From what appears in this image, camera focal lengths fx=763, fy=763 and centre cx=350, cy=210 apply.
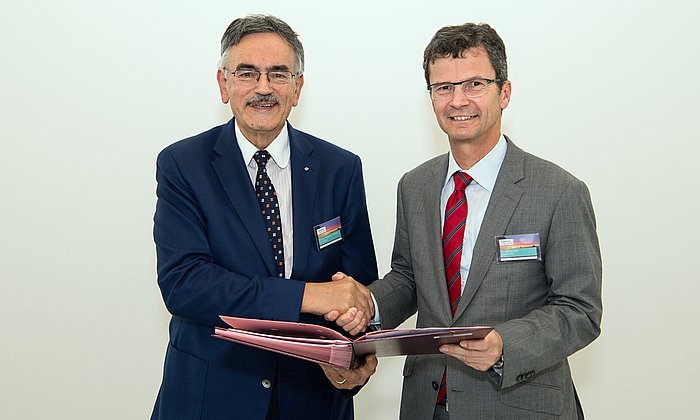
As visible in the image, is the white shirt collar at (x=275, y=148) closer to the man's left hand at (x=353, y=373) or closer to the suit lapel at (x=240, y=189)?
the suit lapel at (x=240, y=189)

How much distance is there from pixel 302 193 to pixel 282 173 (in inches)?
4.3

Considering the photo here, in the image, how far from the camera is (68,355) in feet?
13.2

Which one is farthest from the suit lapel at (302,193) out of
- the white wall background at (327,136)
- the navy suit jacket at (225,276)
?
the white wall background at (327,136)

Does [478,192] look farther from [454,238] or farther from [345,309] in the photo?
[345,309]

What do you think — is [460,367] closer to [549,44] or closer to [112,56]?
[549,44]

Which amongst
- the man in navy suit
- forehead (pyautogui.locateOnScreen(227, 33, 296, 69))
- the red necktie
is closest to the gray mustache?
the man in navy suit

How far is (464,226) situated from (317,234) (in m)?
0.50

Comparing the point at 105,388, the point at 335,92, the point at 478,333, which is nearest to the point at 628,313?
the point at 335,92

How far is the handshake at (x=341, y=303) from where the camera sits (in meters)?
2.42

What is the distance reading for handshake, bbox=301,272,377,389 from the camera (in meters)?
2.43

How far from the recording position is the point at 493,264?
2342mm

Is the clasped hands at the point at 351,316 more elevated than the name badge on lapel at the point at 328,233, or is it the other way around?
the name badge on lapel at the point at 328,233

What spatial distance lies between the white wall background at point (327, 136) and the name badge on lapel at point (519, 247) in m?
1.61

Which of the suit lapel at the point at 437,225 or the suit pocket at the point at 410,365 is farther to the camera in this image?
the suit pocket at the point at 410,365
